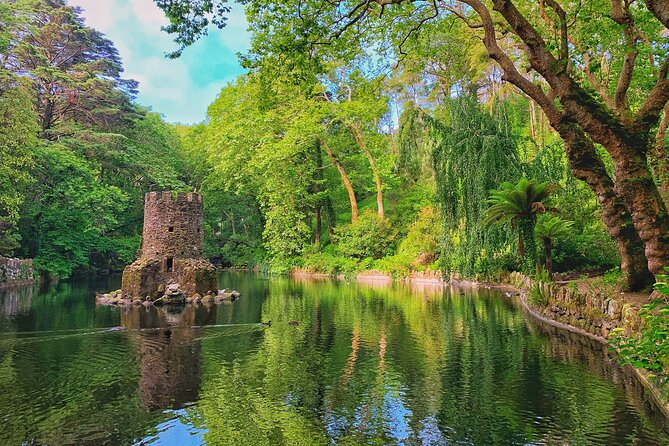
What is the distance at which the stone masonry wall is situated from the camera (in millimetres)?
21750

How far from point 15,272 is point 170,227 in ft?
40.9

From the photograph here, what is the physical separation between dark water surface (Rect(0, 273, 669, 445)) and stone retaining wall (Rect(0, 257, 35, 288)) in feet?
46.0

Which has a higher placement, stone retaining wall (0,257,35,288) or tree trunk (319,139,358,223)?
tree trunk (319,139,358,223)

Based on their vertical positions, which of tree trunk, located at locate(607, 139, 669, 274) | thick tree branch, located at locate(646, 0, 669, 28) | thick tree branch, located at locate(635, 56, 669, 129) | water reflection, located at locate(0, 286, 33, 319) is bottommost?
water reflection, located at locate(0, 286, 33, 319)

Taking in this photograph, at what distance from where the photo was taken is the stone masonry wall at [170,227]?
21.8 metres

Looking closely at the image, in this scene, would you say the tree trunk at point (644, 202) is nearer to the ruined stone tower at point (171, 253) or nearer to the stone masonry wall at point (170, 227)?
the ruined stone tower at point (171, 253)

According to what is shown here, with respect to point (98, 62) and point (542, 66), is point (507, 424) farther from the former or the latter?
point (98, 62)

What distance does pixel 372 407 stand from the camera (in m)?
6.86

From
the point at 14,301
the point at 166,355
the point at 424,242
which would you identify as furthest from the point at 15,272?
the point at 424,242

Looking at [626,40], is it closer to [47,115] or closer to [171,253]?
[171,253]

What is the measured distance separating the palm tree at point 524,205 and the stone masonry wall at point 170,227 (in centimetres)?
1327

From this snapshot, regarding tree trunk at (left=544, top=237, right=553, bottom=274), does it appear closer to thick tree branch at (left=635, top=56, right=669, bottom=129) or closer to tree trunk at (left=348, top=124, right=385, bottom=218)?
thick tree branch at (left=635, top=56, right=669, bottom=129)

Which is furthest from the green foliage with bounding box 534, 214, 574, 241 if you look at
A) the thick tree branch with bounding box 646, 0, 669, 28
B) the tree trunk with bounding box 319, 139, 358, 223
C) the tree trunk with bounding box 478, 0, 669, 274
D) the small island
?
the tree trunk with bounding box 319, 139, 358, 223

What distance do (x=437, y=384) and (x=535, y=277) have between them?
9868mm
